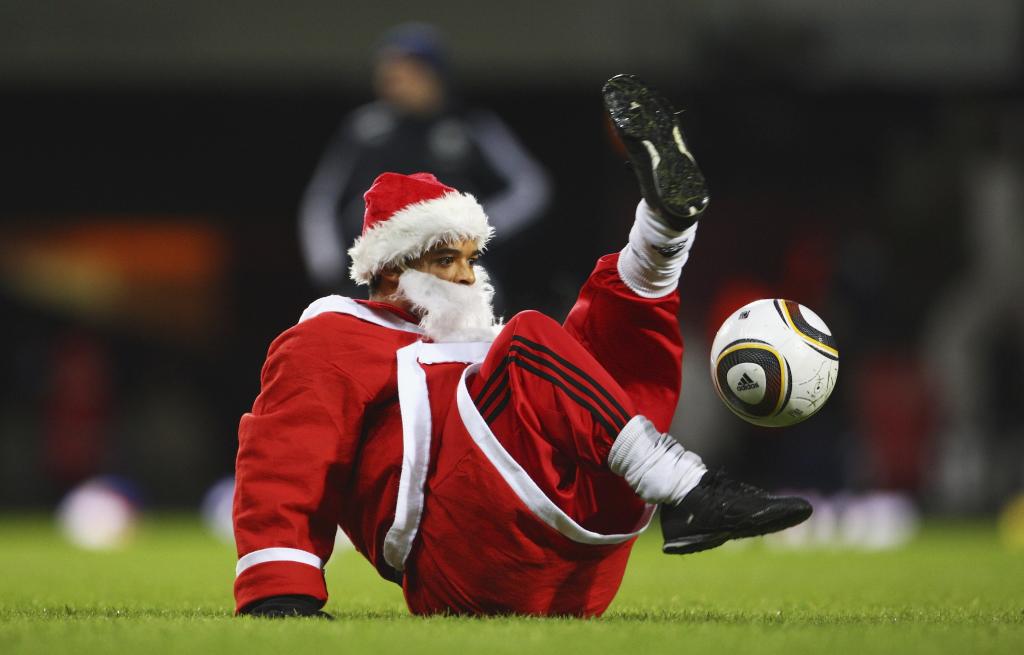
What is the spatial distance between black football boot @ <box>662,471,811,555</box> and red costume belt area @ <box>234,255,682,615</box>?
0.19m

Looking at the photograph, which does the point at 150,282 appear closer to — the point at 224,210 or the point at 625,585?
the point at 224,210

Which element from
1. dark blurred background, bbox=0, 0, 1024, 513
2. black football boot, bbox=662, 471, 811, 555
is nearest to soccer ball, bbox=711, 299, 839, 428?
black football boot, bbox=662, 471, 811, 555

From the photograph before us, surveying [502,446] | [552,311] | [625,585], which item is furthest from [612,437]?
[552,311]

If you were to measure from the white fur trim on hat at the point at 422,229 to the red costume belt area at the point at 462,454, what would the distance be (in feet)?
0.84

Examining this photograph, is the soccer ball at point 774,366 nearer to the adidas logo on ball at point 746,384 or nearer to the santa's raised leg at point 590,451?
the adidas logo on ball at point 746,384

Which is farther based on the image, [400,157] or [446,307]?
[400,157]

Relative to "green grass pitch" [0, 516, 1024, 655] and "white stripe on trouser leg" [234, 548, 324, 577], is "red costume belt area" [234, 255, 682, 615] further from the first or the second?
"green grass pitch" [0, 516, 1024, 655]

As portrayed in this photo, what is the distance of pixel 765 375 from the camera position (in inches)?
134

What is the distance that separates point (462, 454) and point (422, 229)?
0.69 meters

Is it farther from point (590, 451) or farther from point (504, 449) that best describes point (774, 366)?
point (504, 449)

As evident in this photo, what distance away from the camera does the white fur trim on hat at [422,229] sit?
3.58 m

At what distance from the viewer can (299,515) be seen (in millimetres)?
3166

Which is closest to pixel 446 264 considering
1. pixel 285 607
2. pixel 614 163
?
pixel 285 607

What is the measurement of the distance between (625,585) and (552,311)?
107 centimetres
